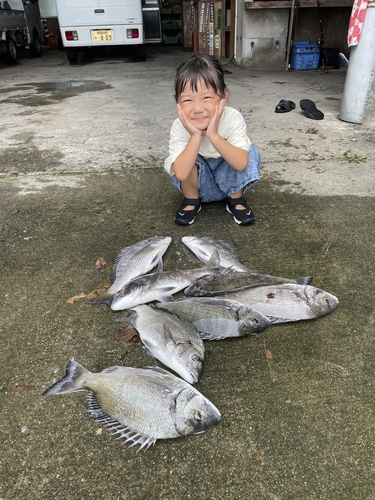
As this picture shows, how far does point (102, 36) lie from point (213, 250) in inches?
350

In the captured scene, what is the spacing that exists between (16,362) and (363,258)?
6.46 feet

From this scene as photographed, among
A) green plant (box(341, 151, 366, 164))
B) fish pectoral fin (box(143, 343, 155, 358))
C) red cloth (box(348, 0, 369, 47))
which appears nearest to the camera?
fish pectoral fin (box(143, 343, 155, 358))

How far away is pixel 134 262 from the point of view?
225 centimetres

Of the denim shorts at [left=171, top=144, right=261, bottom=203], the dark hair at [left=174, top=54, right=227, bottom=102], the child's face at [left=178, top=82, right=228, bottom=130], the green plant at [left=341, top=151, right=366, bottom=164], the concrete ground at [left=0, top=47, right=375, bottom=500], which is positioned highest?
the dark hair at [left=174, top=54, right=227, bottom=102]

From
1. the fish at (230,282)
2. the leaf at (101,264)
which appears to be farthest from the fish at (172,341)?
the leaf at (101,264)

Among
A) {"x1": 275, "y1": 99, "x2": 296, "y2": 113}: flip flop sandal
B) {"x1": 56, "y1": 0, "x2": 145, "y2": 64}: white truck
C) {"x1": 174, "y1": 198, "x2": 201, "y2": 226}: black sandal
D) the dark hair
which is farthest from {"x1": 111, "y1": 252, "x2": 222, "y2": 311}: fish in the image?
{"x1": 56, "y1": 0, "x2": 145, "y2": 64}: white truck

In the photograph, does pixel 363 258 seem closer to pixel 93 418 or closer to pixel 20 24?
pixel 93 418

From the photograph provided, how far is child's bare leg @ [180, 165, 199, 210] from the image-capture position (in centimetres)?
275

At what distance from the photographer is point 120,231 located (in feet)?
8.88

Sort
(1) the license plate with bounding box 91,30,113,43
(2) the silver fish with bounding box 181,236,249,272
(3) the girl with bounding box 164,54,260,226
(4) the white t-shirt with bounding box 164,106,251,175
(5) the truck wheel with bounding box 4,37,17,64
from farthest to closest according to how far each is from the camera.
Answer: (5) the truck wheel with bounding box 4,37,17,64 < (1) the license plate with bounding box 91,30,113,43 < (4) the white t-shirt with bounding box 164,106,251,175 < (3) the girl with bounding box 164,54,260,226 < (2) the silver fish with bounding box 181,236,249,272

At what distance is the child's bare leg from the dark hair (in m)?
0.55

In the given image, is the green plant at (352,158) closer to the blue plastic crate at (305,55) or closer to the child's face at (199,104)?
the child's face at (199,104)

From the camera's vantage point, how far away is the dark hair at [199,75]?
2314 millimetres

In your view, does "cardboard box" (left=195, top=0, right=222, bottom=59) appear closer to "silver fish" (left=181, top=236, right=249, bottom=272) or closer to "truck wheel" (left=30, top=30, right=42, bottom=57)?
"truck wheel" (left=30, top=30, right=42, bottom=57)
